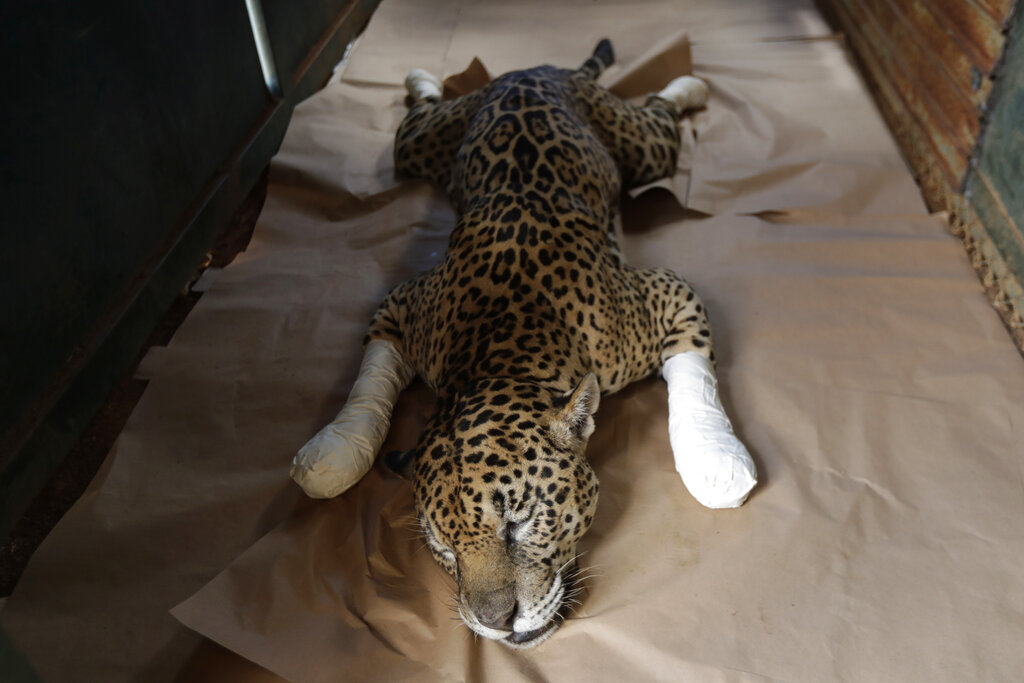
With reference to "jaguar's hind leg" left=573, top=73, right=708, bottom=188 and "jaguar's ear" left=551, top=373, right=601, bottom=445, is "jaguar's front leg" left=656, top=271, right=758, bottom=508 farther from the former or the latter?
"jaguar's hind leg" left=573, top=73, right=708, bottom=188

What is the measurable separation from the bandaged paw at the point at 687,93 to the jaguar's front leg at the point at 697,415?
5.39 ft

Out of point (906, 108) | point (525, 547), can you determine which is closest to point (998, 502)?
point (525, 547)

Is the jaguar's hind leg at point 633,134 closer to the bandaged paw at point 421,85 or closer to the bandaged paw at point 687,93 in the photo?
the bandaged paw at point 687,93

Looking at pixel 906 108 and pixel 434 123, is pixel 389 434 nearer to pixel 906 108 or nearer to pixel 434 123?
pixel 434 123

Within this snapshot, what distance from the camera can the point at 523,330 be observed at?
2416 millimetres

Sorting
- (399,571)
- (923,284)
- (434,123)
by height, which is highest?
(434,123)

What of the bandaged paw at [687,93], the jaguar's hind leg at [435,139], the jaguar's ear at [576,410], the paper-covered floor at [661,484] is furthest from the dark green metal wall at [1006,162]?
the jaguar's hind leg at [435,139]

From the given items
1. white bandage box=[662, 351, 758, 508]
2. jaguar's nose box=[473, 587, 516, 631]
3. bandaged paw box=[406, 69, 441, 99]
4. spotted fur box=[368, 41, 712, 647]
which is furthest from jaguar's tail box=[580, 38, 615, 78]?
jaguar's nose box=[473, 587, 516, 631]

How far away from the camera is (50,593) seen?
2.34 metres

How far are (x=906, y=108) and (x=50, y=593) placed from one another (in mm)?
4113

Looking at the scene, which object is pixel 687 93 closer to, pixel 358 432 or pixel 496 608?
pixel 358 432

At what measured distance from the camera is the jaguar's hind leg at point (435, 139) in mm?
3842

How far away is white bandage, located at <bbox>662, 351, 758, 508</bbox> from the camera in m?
2.43

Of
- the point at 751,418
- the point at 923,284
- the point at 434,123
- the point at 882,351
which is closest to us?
the point at 751,418
